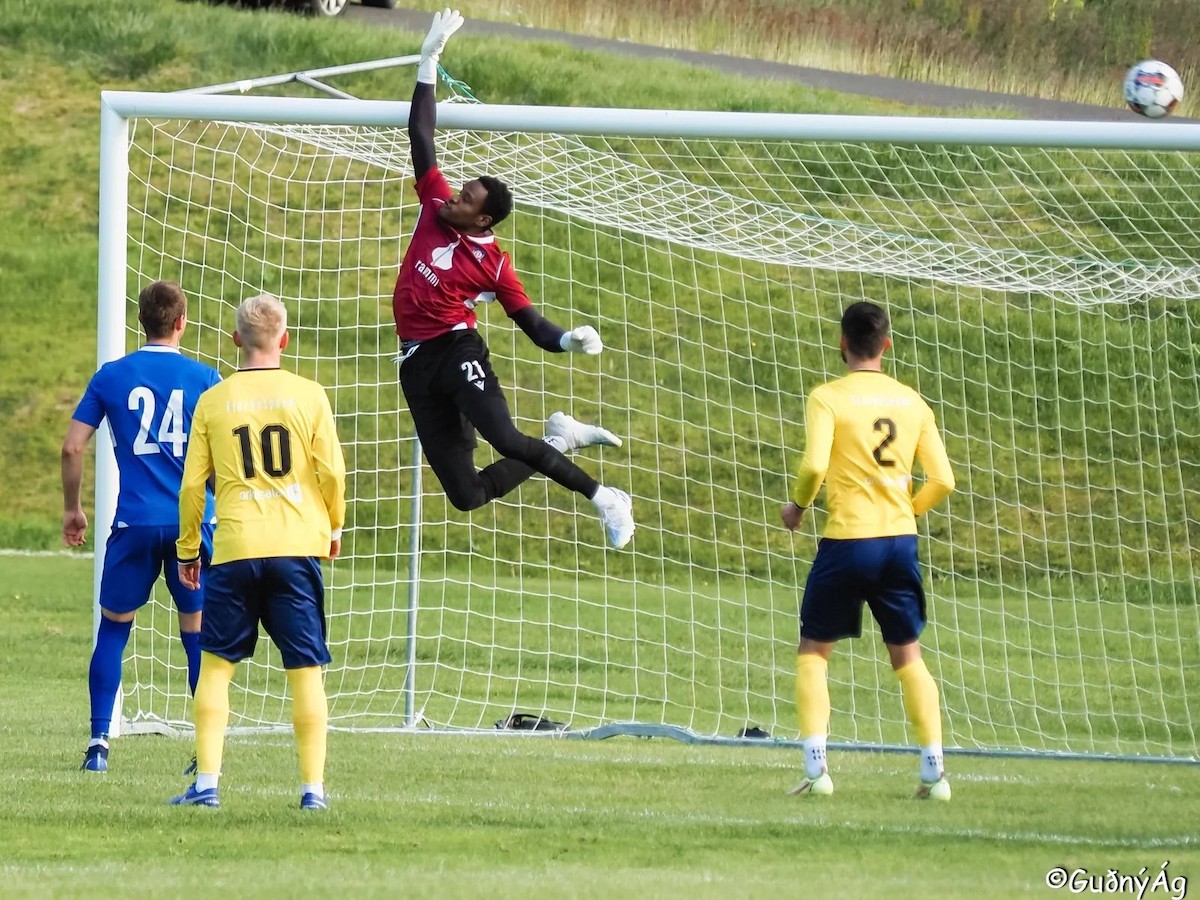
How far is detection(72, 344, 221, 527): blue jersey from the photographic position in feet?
23.9

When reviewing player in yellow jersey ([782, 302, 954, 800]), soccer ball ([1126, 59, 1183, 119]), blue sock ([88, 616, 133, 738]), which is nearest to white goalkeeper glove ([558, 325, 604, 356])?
player in yellow jersey ([782, 302, 954, 800])

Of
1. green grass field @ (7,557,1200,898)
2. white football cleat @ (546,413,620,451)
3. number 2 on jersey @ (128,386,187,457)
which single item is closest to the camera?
green grass field @ (7,557,1200,898)

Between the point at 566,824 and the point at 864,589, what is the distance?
1614 mm

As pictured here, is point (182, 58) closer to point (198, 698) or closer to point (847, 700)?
point (847, 700)

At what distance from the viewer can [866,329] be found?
716 centimetres

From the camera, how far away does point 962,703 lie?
11.9 meters

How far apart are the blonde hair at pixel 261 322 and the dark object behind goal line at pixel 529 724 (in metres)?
4.09

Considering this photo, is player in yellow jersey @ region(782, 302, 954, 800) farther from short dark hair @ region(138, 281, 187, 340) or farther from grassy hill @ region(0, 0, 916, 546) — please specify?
grassy hill @ region(0, 0, 916, 546)

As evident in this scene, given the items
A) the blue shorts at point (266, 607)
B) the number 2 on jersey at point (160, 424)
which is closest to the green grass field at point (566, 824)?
the blue shorts at point (266, 607)

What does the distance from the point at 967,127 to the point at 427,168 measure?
103 inches

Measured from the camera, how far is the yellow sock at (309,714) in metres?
6.28

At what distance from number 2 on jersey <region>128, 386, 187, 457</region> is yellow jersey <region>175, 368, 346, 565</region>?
102 cm

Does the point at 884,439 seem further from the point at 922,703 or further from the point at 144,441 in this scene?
the point at 144,441

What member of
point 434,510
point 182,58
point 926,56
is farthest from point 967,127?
point 926,56
